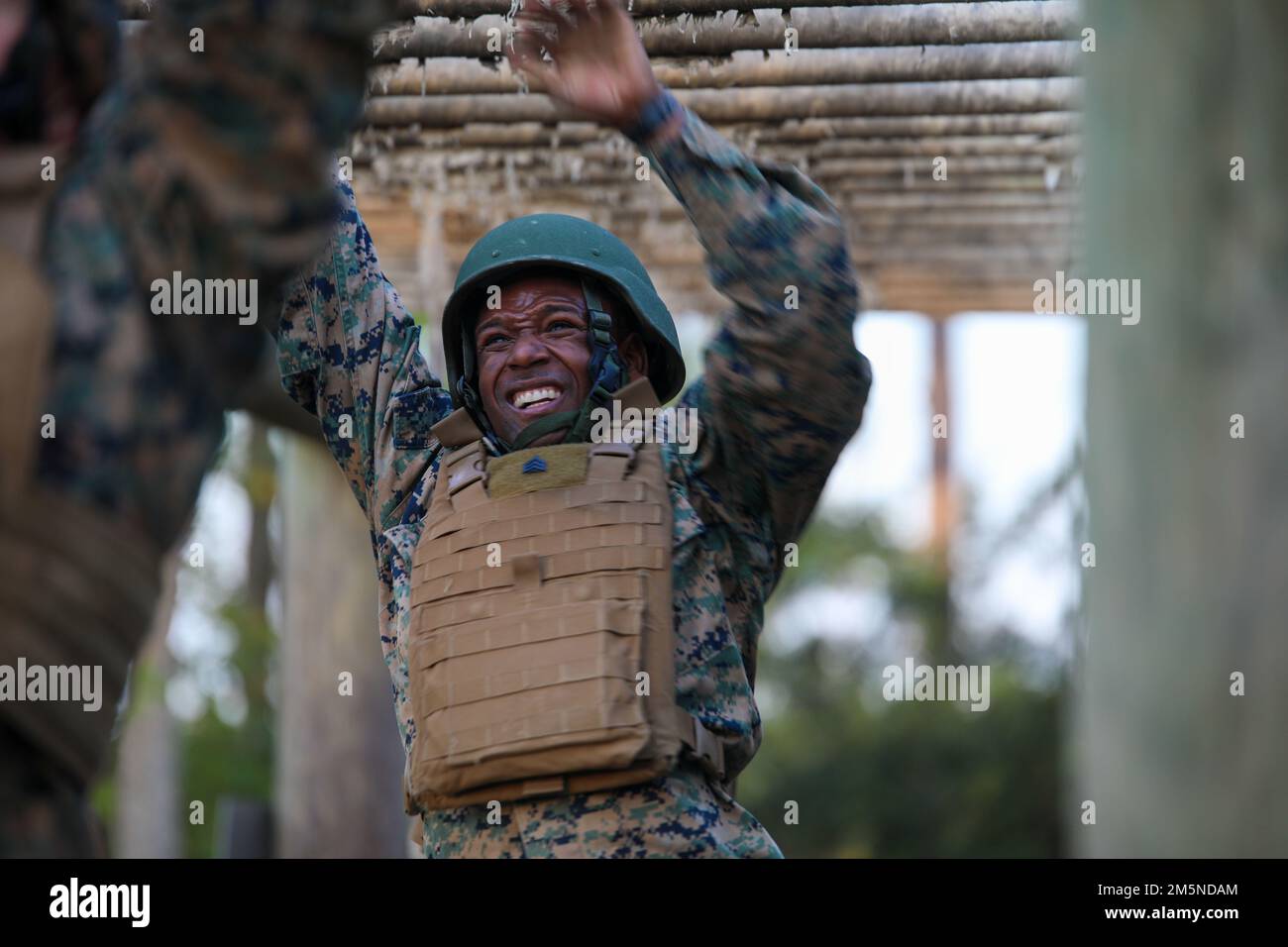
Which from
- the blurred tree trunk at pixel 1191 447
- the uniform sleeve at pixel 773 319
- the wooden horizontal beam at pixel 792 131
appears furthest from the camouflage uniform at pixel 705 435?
the wooden horizontal beam at pixel 792 131

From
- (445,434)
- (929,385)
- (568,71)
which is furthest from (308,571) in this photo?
(929,385)

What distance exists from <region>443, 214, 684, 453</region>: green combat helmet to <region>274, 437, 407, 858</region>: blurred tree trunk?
14.8 ft

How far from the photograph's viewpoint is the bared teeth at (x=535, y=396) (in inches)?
162

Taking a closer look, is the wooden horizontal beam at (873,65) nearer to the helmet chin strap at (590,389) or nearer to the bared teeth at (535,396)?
the helmet chin strap at (590,389)

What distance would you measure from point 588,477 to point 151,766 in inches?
652

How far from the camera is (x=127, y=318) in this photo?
7.02 ft

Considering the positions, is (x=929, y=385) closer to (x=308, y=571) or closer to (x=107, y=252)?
(x=308, y=571)

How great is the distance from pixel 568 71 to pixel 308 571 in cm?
586

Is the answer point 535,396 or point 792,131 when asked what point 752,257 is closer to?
point 535,396

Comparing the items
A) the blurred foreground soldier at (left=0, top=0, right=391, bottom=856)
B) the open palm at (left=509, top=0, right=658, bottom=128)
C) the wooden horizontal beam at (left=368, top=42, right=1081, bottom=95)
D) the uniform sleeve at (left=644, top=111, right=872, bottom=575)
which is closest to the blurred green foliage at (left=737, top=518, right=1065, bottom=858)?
the wooden horizontal beam at (left=368, top=42, right=1081, bottom=95)

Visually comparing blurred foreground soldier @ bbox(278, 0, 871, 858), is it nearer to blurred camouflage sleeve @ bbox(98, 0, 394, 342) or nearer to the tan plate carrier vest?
the tan plate carrier vest

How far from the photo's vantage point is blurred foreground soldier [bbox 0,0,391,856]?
2.07 metres

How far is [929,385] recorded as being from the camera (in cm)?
3003

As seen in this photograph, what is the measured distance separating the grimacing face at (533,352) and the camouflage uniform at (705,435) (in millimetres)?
174
